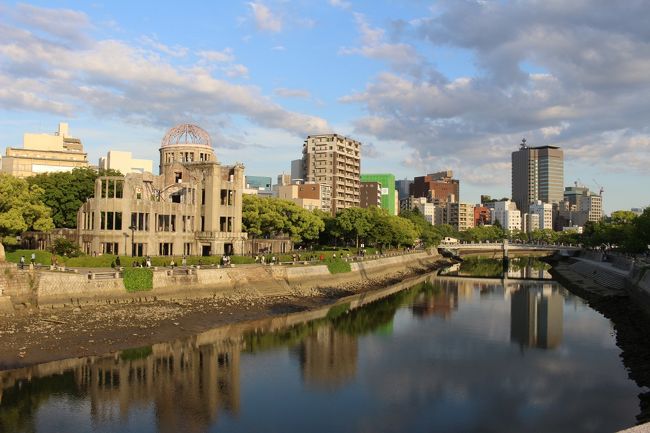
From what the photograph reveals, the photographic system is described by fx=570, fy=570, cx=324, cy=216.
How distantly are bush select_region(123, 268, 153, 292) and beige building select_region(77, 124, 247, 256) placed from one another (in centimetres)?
1345

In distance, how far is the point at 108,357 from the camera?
42.5 m

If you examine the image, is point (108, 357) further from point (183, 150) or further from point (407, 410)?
point (183, 150)

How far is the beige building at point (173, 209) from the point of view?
Result: 254ft

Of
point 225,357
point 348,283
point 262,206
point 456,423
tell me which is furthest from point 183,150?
point 456,423

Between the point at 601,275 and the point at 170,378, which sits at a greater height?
the point at 601,275

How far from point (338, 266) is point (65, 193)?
148 ft

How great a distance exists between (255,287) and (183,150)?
4112cm

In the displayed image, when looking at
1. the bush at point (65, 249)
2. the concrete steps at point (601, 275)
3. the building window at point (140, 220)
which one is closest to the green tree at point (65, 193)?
the building window at point (140, 220)

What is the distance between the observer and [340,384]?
41000 millimetres

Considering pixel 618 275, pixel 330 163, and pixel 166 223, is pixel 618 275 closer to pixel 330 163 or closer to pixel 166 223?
pixel 166 223

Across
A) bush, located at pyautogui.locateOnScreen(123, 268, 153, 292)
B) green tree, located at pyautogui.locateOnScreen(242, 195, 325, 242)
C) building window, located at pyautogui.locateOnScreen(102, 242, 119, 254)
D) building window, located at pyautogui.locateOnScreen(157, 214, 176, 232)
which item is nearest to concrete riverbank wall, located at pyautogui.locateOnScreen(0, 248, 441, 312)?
bush, located at pyautogui.locateOnScreen(123, 268, 153, 292)

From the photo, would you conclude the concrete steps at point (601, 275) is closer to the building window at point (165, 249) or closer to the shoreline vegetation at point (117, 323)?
the shoreline vegetation at point (117, 323)

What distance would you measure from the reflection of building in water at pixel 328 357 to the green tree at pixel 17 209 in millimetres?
36636

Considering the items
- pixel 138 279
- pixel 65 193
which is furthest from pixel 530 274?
pixel 138 279
